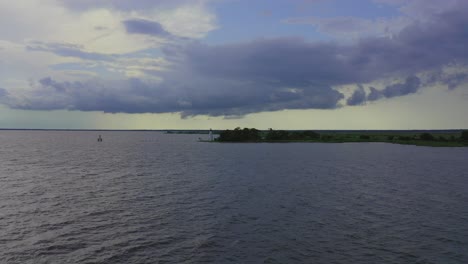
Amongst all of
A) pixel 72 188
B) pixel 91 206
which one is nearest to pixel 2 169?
pixel 72 188

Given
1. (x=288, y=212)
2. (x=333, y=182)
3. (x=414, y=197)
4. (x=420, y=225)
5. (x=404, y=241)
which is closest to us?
(x=404, y=241)

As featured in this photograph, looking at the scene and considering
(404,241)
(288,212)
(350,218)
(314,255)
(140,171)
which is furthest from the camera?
(140,171)

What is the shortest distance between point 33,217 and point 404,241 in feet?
113

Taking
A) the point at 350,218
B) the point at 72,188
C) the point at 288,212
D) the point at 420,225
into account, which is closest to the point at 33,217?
the point at 72,188

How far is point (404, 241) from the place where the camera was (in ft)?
95.1

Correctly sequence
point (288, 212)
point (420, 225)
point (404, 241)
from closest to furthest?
1. point (404, 241)
2. point (420, 225)
3. point (288, 212)

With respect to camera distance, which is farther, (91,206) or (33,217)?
(91,206)

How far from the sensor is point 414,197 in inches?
1890

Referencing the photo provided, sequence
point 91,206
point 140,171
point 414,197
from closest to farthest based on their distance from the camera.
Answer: point 91,206 → point 414,197 → point 140,171

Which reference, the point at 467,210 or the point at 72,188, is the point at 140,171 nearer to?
the point at 72,188

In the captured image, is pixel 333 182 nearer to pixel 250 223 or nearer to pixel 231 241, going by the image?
pixel 250 223

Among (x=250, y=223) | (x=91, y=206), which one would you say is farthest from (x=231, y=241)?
(x=91, y=206)

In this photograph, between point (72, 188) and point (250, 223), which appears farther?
point (72, 188)

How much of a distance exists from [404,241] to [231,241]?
1357 centimetres
